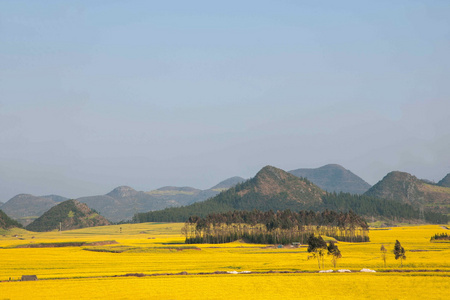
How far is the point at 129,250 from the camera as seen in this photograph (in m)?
153

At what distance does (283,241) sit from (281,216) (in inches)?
709

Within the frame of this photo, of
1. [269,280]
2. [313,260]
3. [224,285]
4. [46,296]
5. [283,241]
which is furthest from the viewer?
[283,241]

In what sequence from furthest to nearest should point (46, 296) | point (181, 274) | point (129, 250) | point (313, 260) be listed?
point (129, 250) < point (313, 260) < point (181, 274) < point (46, 296)

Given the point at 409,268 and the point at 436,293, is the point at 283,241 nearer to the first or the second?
the point at 409,268

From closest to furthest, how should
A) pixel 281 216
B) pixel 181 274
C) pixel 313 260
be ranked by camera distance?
pixel 181 274 → pixel 313 260 → pixel 281 216

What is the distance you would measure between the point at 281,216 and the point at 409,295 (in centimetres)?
13822

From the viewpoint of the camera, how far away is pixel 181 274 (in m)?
85.2

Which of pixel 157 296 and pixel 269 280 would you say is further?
pixel 269 280

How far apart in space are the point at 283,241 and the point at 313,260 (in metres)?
71.3

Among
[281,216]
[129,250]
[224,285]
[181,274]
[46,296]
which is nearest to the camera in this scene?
[46,296]

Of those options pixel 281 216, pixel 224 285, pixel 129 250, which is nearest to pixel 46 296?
pixel 224 285

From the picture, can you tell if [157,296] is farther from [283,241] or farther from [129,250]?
[283,241]

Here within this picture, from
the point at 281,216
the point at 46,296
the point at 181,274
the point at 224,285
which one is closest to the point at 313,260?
the point at 181,274

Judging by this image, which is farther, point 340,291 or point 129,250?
point 129,250
